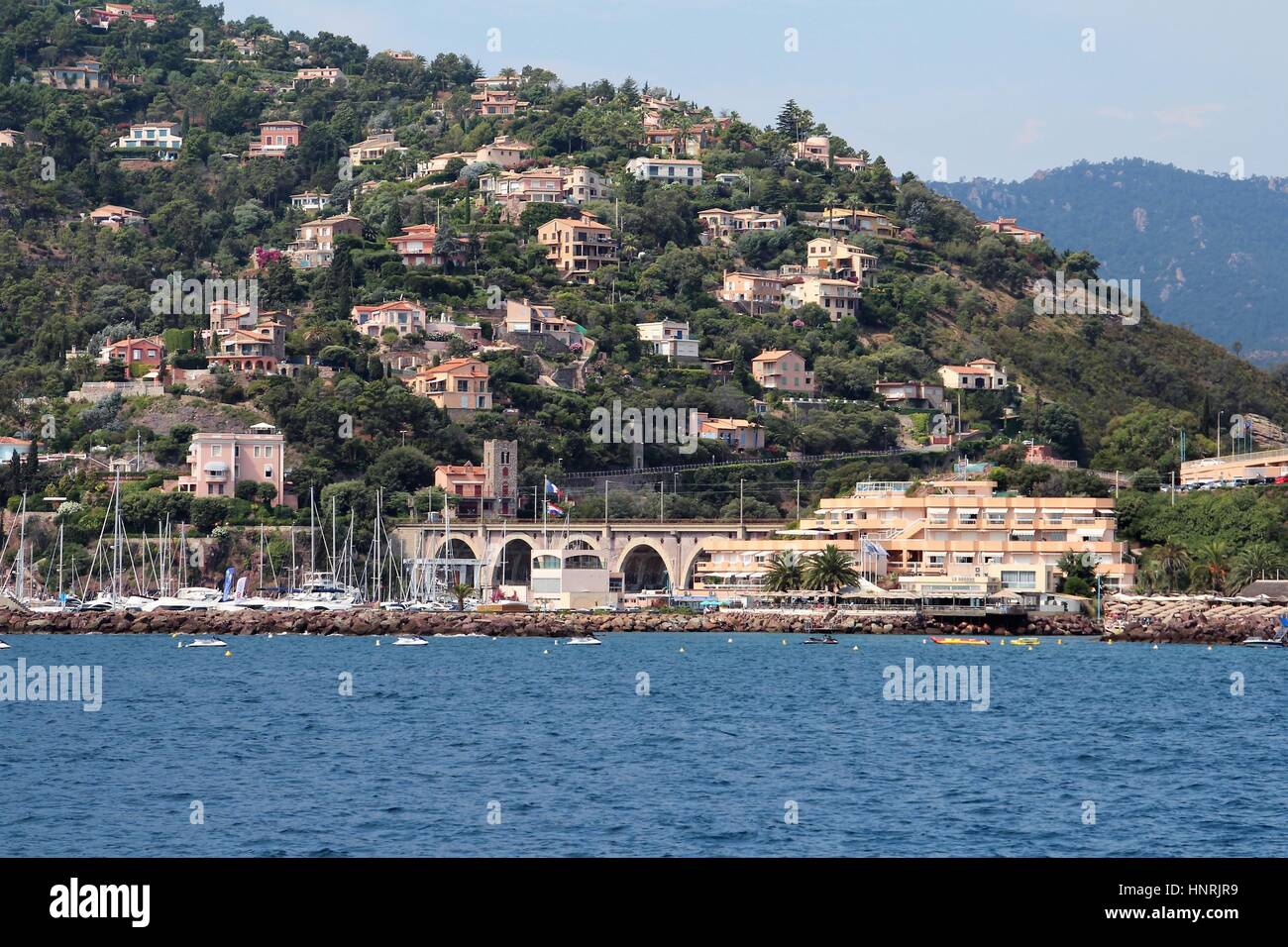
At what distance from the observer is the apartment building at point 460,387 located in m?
121

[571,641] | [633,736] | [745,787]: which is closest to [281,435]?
[571,641]

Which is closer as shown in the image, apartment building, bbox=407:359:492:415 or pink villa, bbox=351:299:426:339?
apartment building, bbox=407:359:492:415

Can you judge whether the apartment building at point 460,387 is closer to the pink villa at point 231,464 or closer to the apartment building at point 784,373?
the pink villa at point 231,464

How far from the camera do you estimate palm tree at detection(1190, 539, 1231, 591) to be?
89.7 meters

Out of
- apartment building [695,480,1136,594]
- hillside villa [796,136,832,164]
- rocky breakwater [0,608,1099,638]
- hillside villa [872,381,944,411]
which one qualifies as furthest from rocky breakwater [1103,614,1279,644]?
hillside villa [796,136,832,164]

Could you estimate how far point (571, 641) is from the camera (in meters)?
78.1

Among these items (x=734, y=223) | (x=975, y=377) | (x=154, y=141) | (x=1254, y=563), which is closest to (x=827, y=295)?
(x=975, y=377)

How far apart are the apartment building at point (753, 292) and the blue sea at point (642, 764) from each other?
87.7 meters

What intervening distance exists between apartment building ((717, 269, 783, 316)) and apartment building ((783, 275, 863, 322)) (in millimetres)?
1069

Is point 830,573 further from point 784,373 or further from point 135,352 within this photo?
point 135,352

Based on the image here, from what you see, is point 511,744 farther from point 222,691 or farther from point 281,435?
point 281,435

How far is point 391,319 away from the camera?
5212 inches

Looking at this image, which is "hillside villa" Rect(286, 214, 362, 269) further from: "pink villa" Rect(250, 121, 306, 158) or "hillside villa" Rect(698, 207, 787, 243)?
→ "hillside villa" Rect(698, 207, 787, 243)

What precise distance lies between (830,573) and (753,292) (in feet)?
202
